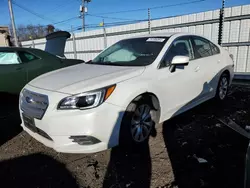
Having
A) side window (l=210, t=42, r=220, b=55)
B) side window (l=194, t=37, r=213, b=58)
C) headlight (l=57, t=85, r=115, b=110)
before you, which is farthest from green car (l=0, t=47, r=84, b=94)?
side window (l=210, t=42, r=220, b=55)

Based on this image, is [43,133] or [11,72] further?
[11,72]

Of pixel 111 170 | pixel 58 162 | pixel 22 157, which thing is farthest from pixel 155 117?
pixel 22 157

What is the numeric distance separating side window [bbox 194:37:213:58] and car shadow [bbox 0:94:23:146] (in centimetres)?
353

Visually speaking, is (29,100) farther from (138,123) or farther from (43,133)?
(138,123)

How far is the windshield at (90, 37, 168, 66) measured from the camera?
3.08 metres

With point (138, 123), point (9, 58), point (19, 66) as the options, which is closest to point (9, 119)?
point (19, 66)

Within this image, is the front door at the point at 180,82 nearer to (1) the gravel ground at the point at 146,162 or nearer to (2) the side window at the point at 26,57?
(1) the gravel ground at the point at 146,162

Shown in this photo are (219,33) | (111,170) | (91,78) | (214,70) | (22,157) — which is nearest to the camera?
(111,170)

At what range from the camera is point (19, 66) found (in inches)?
191

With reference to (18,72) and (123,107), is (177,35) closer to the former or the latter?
(123,107)

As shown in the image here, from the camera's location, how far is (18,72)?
15.7ft

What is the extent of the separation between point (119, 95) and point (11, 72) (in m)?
3.52

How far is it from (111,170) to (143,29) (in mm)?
7424

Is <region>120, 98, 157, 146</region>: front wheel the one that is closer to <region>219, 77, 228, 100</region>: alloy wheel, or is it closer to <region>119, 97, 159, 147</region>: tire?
<region>119, 97, 159, 147</region>: tire
